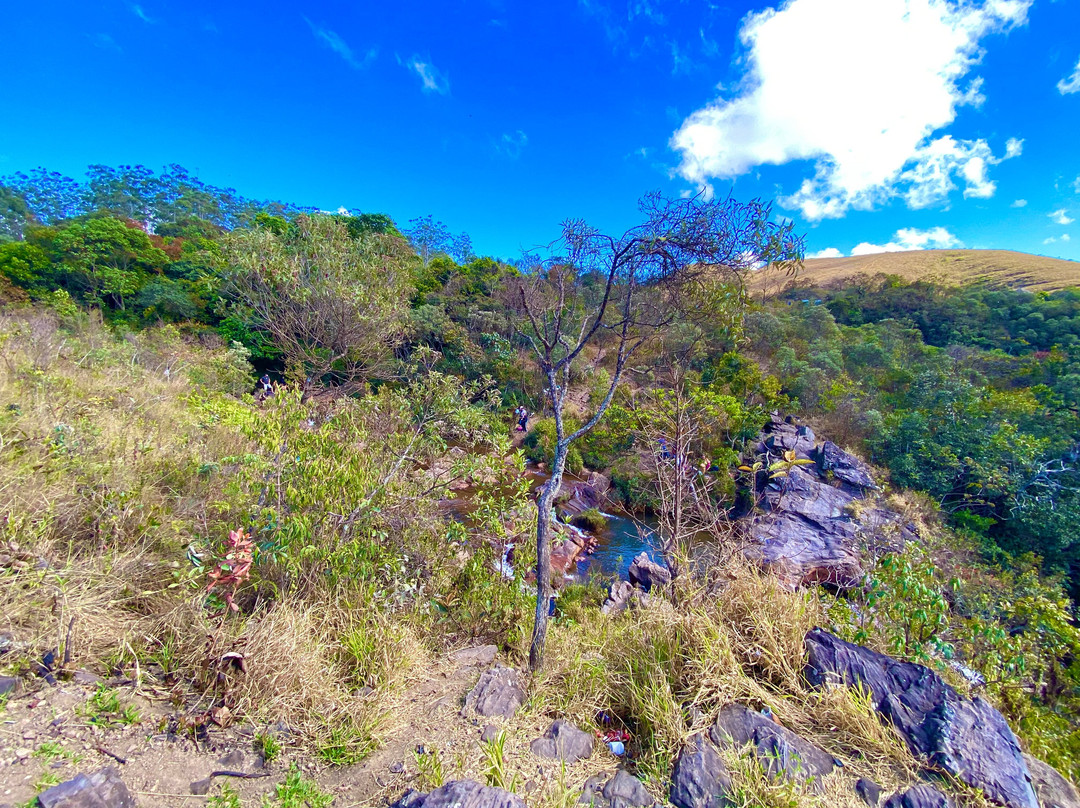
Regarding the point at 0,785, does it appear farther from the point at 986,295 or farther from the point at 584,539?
the point at 986,295

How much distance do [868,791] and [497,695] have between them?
2.23 meters

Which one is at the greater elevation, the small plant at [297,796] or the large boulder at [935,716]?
the small plant at [297,796]

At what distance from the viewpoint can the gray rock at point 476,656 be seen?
12.0 feet

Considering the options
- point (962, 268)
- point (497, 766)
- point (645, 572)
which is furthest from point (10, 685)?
point (962, 268)

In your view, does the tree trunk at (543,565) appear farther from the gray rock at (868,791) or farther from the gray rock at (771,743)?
the gray rock at (868,791)

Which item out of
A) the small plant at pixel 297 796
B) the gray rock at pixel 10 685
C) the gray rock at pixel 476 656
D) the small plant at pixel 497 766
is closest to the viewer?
the small plant at pixel 297 796

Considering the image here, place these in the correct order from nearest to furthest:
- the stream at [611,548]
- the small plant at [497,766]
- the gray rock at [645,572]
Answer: the small plant at [497,766] → the gray rock at [645,572] → the stream at [611,548]

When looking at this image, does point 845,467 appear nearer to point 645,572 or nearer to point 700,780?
point 645,572

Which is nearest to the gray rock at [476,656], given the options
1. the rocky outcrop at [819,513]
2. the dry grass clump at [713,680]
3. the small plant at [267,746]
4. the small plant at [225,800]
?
the dry grass clump at [713,680]

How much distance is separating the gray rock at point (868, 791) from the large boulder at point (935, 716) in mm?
373

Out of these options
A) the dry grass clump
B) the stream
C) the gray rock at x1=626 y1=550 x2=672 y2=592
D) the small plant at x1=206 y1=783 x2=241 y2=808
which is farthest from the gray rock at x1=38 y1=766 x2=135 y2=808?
the gray rock at x1=626 y1=550 x2=672 y2=592

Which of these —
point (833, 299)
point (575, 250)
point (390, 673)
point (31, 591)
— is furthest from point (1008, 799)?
point (833, 299)

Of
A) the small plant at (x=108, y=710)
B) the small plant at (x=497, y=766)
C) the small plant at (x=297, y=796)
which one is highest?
the small plant at (x=108, y=710)

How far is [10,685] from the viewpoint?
7.68ft
